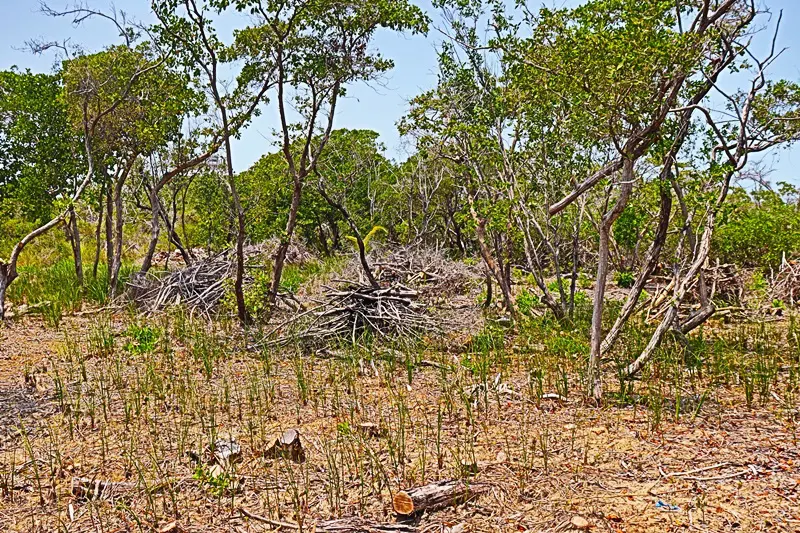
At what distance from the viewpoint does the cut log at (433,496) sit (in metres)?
3.47

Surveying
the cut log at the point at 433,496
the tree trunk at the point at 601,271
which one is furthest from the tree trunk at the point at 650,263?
the cut log at the point at 433,496

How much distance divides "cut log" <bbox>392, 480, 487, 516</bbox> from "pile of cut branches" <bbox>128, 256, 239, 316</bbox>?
6.73m

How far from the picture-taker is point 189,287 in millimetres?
10586

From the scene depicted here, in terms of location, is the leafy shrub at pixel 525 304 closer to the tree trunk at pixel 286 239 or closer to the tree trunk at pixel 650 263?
the tree trunk at pixel 650 263

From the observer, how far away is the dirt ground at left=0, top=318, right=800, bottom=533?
3.41 meters

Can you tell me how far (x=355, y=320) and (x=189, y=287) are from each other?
4154mm

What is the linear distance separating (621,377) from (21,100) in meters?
12.8

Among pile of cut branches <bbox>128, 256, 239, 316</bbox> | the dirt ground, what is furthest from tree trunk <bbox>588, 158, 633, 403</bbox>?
pile of cut branches <bbox>128, 256, 239, 316</bbox>

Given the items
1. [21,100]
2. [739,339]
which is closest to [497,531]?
[739,339]

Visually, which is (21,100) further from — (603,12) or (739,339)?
(739,339)

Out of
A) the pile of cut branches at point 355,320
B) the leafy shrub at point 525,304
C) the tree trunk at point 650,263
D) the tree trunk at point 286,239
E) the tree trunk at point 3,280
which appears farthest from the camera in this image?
the leafy shrub at point 525,304

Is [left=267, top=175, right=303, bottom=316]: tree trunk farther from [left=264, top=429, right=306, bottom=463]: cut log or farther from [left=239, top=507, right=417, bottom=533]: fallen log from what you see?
[left=239, top=507, right=417, bottom=533]: fallen log

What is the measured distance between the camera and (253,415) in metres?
5.14

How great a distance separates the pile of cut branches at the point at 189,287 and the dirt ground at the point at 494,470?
4575 millimetres
